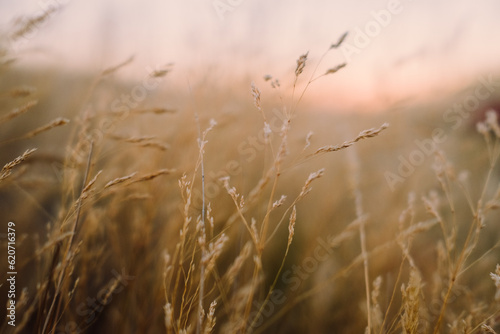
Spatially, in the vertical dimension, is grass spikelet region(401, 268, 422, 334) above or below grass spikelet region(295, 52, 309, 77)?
below

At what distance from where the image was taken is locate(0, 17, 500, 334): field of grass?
3.24ft

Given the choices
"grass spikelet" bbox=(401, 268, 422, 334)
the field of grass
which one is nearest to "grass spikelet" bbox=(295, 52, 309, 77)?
the field of grass

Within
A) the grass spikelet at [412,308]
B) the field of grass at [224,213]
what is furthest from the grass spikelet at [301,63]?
the grass spikelet at [412,308]

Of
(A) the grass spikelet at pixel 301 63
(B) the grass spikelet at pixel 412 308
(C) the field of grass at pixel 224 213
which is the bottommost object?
(C) the field of grass at pixel 224 213

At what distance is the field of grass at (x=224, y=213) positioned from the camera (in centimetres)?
99

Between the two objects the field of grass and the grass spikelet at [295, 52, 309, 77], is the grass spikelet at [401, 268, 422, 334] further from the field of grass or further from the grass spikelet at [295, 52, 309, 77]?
the grass spikelet at [295, 52, 309, 77]

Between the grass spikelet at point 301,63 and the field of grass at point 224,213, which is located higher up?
the grass spikelet at point 301,63

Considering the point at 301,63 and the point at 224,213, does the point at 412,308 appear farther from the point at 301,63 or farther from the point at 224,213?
the point at 224,213

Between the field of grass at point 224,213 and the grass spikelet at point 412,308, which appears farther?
the field of grass at point 224,213

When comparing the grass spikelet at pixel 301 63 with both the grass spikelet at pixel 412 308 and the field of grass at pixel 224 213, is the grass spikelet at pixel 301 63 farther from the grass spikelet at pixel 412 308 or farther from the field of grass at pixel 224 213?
the grass spikelet at pixel 412 308

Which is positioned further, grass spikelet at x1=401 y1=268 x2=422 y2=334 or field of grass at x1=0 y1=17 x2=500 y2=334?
field of grass at x1=0 y1=17 x2=500 y2=334

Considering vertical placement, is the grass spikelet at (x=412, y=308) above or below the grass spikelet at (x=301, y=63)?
below

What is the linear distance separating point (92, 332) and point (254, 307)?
22.6 inches

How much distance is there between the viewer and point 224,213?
4.96 ft
